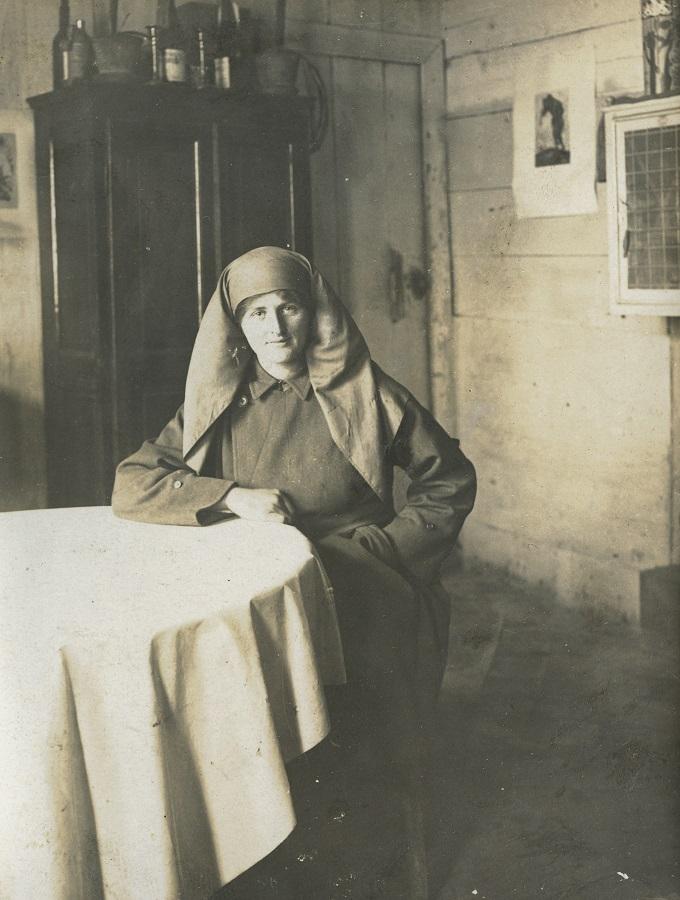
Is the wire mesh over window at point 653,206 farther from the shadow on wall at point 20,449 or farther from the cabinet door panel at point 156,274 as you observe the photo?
the shadow on wall at point 20,449

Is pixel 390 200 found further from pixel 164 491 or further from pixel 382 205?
pixel 164 491

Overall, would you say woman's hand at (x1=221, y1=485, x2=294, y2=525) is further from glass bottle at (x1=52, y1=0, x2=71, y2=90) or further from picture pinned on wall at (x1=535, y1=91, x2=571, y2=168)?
picture pinned on wall at (x1=535, y1=91, x2=571, y2=168)

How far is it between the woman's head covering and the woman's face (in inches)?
0.7

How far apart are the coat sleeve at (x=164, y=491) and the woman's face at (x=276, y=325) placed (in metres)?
0.27

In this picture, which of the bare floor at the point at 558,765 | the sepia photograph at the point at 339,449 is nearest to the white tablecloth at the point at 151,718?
the sepia photograph at the point at 339,449

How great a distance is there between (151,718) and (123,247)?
1.68 metres

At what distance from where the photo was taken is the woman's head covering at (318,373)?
204cm

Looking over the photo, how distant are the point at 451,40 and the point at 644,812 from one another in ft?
8.04

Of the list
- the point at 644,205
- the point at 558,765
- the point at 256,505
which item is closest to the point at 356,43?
the point at 644,205

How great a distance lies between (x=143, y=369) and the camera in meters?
2.85

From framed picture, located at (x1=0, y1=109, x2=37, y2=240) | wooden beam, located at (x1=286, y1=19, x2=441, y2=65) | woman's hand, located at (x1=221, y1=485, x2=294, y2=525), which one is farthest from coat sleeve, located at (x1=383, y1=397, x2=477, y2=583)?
wooden beam, located at (x1=286, y1=19, x2=441, y2=65)

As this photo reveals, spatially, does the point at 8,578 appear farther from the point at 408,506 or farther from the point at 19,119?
the point at 19,119

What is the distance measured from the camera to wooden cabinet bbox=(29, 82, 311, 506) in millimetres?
2717

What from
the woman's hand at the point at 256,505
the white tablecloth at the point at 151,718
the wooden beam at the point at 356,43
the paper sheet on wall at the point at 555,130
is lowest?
the white tablecloth at the point at 151,718
